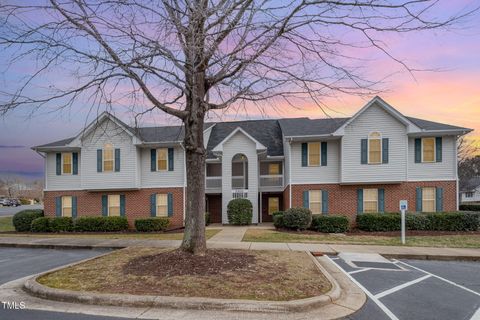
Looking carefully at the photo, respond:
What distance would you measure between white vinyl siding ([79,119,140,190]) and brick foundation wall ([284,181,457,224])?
1068cm

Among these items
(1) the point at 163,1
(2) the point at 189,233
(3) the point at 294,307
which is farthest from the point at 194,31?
(3) the point at 294,307

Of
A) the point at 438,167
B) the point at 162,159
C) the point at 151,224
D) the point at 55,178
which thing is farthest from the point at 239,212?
the point at 55,178

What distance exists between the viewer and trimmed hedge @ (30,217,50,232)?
2316cm

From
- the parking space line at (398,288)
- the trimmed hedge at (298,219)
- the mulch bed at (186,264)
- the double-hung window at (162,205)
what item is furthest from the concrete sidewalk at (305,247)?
the double-hung window at (162,205)

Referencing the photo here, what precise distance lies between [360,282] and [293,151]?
1559 cm

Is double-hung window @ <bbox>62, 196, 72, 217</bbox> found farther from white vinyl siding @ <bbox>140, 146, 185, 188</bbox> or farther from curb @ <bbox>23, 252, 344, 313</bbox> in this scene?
curb @ <bbox>23, 252, 344, 313</bbox>

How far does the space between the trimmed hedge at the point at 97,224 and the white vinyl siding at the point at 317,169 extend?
1174 centimetres

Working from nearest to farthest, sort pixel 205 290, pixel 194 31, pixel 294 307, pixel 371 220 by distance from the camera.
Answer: pixel 294 307, pixel 205 290, pixel 194 31, pixel 371 220

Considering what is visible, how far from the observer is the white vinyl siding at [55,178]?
25.4m

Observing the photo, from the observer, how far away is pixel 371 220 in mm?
21484

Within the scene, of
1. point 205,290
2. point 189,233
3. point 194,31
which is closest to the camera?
point 205,290

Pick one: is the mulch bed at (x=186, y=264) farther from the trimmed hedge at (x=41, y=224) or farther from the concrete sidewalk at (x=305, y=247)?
the trimmed hedge at (x=41, y=224)

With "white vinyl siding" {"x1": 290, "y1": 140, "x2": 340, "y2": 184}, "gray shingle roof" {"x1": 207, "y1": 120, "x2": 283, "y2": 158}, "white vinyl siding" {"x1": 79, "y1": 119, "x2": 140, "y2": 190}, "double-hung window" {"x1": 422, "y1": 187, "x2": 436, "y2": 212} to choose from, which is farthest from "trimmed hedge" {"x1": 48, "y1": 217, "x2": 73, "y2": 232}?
"double-hung window" {"x1": 422, "y1": 187, "x2": 436, "y2": 212}

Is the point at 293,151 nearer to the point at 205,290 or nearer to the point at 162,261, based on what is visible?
the point at 162,261
